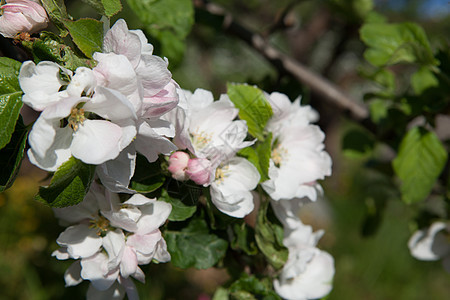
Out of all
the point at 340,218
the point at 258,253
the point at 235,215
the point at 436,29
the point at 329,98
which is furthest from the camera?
the point at 436,29

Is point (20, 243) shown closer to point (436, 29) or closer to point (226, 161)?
point (226, 161)

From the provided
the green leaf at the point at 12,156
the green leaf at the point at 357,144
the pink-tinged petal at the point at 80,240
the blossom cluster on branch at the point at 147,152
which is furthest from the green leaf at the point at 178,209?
the green leaf at the point at 357,144

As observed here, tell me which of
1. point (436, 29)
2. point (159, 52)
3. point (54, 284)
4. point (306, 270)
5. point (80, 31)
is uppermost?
point (80, 31)

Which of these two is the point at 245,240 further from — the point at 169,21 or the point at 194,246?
the point at 169,21

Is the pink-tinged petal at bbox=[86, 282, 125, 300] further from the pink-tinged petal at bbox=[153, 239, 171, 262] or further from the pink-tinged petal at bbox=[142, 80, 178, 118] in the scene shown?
the pink-tinged petal at bbox=[142, 80, 178, 118]

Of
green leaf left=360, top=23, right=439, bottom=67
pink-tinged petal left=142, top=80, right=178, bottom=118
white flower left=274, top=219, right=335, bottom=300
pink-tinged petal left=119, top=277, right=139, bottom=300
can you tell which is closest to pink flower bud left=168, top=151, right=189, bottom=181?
pink-tinged petal left=142, top=80, right=178, bottom=118

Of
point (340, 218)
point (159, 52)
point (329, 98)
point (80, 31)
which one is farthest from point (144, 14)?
point (340, 218)

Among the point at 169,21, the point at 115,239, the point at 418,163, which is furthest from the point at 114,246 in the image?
the point at 418,163

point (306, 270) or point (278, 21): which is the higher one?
point (278, 21)
